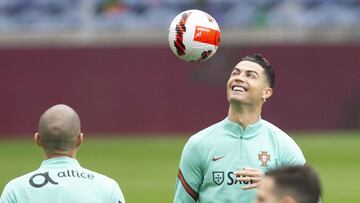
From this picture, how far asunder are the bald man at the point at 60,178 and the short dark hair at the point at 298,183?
1800 millimetres

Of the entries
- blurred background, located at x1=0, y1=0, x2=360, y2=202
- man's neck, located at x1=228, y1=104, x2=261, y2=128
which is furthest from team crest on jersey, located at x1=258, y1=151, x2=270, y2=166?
blurred background, located at x1=0, y1=0, x2=360, y2=202

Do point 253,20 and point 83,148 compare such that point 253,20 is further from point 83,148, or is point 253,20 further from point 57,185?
point 57,185

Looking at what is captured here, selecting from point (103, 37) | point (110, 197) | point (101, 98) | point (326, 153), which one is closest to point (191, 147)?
point (110, 197)

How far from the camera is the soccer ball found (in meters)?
8.90

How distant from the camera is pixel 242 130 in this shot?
331 inches

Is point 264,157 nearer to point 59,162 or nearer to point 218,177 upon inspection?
point 218,177

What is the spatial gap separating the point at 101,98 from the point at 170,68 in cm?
187

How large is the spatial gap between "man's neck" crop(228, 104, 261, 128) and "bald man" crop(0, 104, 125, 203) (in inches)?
61.1

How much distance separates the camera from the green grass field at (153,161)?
17938 millimetres

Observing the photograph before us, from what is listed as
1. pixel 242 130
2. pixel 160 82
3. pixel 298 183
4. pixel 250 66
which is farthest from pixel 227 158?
pixel 160 82

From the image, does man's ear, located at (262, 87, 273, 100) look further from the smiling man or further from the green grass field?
the green grass field

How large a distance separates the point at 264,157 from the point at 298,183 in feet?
9.06

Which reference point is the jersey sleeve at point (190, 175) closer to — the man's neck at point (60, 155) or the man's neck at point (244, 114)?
the man's neck at point (244, 114)

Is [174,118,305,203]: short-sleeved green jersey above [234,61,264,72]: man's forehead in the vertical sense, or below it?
below
